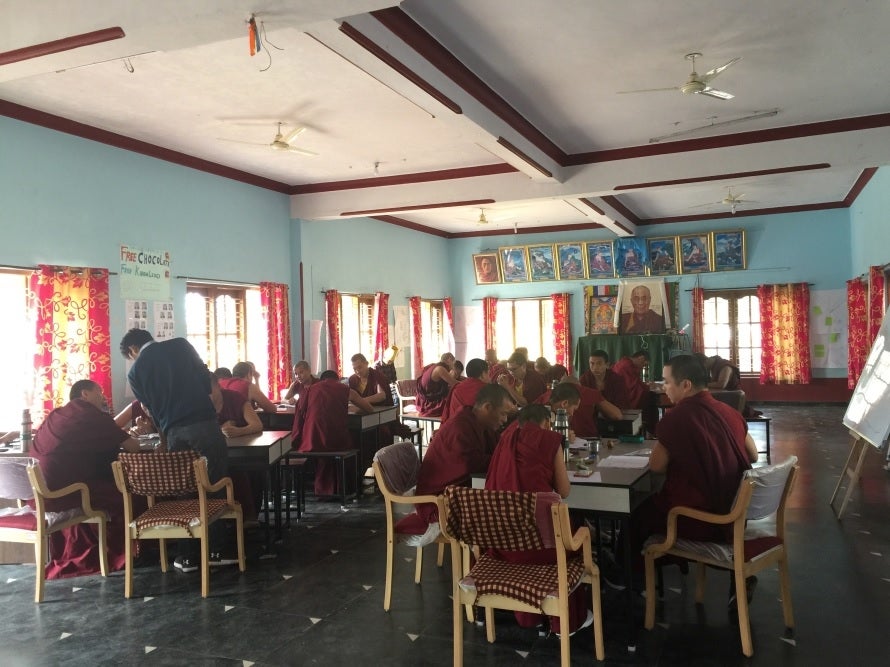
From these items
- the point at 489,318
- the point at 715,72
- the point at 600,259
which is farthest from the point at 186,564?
the point at 600,259

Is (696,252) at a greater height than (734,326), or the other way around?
(696,252)

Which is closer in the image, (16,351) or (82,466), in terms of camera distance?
(82,466)

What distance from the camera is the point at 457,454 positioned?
390 cm

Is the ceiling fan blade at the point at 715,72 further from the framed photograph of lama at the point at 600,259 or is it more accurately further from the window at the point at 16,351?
the framed photograph of lama at the point at 600,259

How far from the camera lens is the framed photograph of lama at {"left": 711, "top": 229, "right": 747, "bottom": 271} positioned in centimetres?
1320

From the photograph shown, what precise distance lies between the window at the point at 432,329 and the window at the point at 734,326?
5.39 meters

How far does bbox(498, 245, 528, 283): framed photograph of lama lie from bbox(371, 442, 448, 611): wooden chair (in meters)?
10.8

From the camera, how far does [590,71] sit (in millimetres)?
5391

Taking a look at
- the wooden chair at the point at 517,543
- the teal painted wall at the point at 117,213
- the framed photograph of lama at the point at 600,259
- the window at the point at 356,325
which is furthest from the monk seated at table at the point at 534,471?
the framed photograph of lama at the point at 600,259

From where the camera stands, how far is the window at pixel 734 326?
13445 millimetres

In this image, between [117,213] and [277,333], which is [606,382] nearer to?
[277,333]

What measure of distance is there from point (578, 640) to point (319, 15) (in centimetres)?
342

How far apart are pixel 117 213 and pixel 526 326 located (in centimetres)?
972

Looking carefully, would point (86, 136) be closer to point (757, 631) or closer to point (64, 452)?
point (64, 452)
